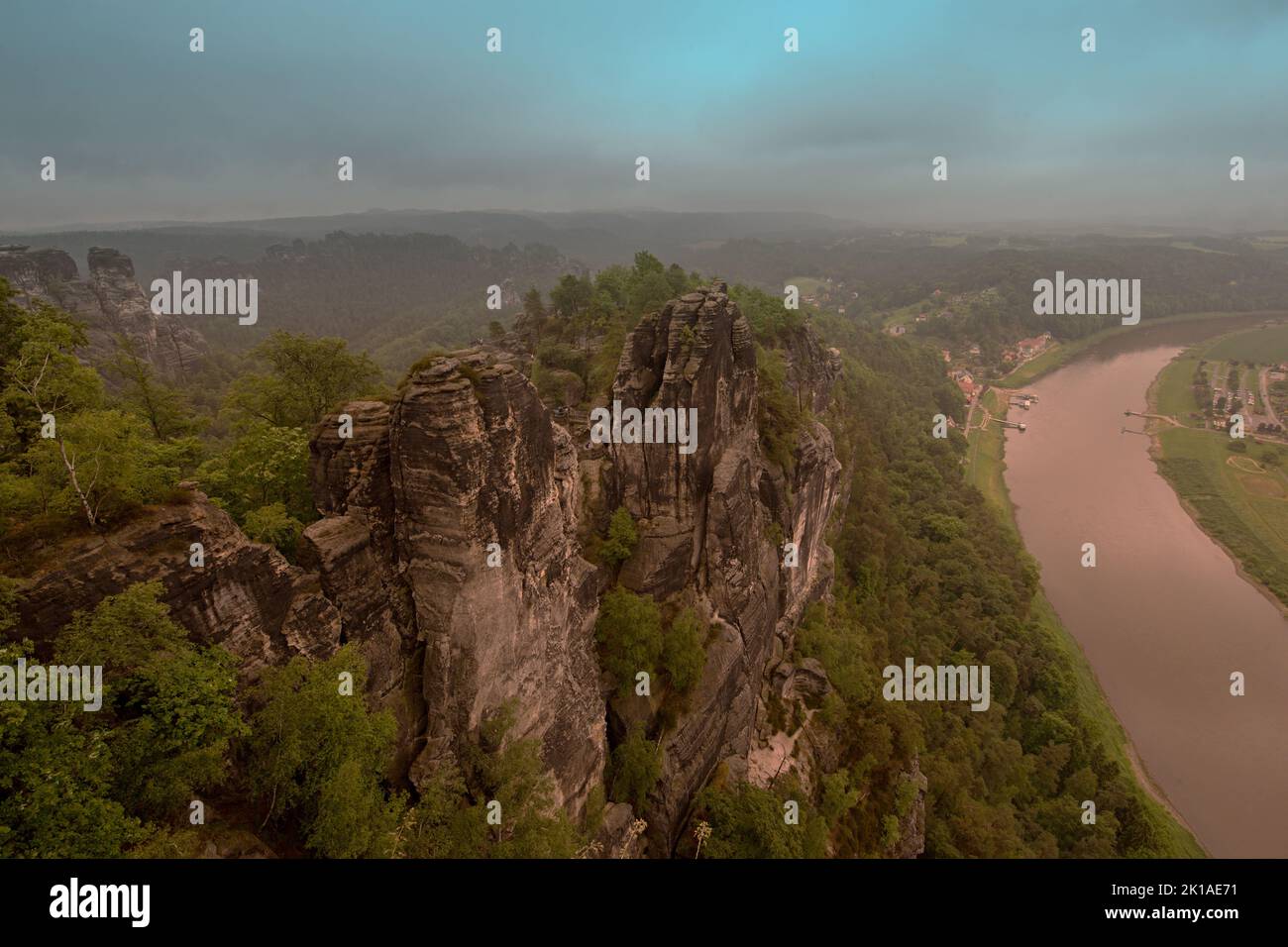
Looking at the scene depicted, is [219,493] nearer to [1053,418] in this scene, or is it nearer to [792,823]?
[792,823]

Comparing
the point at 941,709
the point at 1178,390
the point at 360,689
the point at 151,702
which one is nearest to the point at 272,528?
the point at 360,689

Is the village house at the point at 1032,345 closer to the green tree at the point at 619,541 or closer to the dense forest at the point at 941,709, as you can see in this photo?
the dense forest at the point at 941,709

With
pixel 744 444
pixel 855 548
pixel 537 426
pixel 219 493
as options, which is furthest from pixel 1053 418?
pixel 219 493

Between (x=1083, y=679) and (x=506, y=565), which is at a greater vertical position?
(x=506, y=565)

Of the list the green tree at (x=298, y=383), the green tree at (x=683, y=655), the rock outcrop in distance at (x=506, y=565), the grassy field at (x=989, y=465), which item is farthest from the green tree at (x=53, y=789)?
the grassy field at (x=989, y=465)

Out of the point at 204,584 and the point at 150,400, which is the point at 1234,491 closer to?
the point at 204,584

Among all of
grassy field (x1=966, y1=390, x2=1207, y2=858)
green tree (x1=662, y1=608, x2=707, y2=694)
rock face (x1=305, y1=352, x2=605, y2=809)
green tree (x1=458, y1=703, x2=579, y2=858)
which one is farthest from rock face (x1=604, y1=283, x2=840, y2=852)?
grassy field (x1=966, y1=390, x2=1207, y2=858)

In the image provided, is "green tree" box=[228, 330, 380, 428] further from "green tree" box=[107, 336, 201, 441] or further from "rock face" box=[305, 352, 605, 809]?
"rock face" box=[305, 352, 605, 809]

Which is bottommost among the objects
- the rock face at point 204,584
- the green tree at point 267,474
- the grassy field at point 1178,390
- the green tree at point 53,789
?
the green tree at point 53,789
